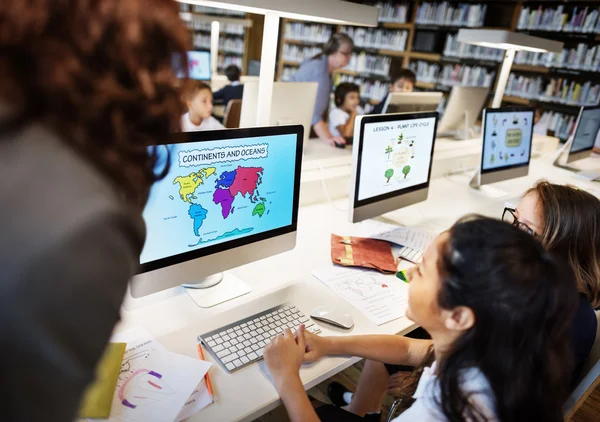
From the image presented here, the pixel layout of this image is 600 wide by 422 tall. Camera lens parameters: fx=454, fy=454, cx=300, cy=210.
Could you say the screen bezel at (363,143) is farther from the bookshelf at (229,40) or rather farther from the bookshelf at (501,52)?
the bookshelf at (229,40)

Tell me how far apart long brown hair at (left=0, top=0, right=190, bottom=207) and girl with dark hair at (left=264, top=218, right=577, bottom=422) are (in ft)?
1.99

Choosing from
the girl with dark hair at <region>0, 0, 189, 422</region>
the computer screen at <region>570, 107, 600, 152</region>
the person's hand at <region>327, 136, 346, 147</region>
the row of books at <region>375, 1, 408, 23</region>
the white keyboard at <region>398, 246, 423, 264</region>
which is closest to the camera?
the girl with dark hair at <region>0, 0, 189, 422</region>

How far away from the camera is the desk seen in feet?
2.95

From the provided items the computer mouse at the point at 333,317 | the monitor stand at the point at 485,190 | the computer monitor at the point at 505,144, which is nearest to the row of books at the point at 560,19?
the computer monitor at the point at 505,144

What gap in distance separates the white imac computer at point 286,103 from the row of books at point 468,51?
342cm

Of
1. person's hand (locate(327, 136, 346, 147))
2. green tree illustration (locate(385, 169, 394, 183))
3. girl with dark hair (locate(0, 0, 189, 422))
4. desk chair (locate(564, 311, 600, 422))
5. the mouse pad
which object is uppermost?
girl with dark hair (locate(0, 0, 189, 422))

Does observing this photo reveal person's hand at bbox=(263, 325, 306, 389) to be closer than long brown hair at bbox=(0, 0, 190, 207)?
No

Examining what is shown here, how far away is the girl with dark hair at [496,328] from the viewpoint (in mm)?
775

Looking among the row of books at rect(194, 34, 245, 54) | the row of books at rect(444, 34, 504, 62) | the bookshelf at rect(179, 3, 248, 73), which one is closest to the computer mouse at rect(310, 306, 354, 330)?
the row of books at rect(444, 34, 504, 62)

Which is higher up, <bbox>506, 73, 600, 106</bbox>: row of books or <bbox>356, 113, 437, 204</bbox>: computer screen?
<bbox>506, 73, 600, 106</bbox>: row of books

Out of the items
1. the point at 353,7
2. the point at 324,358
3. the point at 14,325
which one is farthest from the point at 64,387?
the point at 353,7

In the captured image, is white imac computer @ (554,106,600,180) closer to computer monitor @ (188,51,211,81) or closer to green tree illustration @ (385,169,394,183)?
green tree illustration @ (385,169,394,183)

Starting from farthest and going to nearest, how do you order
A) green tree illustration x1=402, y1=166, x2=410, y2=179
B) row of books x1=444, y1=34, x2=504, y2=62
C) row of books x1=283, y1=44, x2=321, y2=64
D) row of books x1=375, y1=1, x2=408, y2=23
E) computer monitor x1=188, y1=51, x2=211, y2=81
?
1. row of books x1=283, y1=44, x2=321, y2=64
2. row of books x1=375, y1=1, x2=408, y2=23
3. row of books x1=444, y1=34, x2=504, y2=62
4. computer monitor x1=188, y1=51, x2=211, y2=81
5. green tree illustration x1=402, y1=166, x2=410, y2=179

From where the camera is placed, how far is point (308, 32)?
675cm
